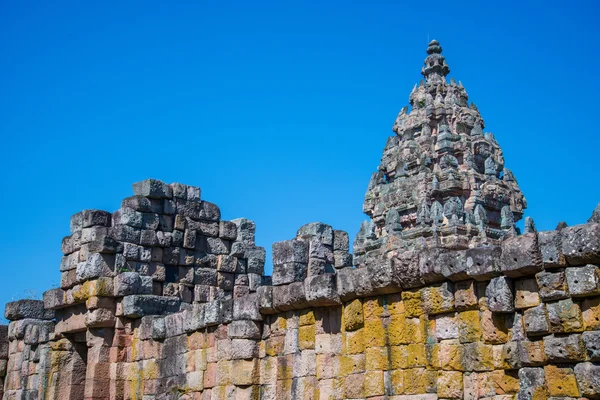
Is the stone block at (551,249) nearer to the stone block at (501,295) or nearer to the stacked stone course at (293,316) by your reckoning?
the stacked stone course at (293,316)

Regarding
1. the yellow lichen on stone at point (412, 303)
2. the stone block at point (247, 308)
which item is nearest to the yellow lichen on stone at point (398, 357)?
the yellow lichen on stone at point (412, 303)

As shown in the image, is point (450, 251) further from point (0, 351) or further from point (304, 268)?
point (0, 351)

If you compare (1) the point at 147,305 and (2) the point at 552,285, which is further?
(1) the point at 147,305

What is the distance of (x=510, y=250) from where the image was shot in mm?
8773

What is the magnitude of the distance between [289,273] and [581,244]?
493 centimetres

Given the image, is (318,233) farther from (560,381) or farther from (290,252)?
(560,381)

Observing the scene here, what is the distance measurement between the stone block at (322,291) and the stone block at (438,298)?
1482 millimetres

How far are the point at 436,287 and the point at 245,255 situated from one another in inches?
302

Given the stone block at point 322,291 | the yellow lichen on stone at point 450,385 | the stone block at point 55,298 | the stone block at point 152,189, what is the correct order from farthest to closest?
1. the stone block at point 55,298
2. the stone block at point 152,189
3. the stone block at point 322,291
4. the yellow lichen on stone at point 450,385

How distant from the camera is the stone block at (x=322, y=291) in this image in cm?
1105

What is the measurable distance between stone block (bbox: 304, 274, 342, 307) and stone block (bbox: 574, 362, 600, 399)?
3639 mm

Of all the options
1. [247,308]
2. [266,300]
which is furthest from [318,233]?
[247,308]

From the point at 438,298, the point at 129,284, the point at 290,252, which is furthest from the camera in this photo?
the point at 129,284

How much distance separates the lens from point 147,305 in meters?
15.2
